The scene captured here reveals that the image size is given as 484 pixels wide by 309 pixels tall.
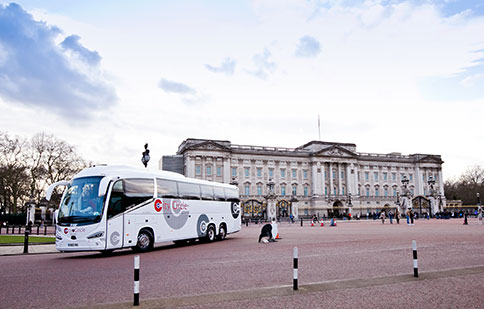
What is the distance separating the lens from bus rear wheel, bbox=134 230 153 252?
16656mm

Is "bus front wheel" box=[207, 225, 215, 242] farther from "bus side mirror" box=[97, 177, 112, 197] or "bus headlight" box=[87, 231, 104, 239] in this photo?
"bus side mirror" box=[97, 177, 112, 197]

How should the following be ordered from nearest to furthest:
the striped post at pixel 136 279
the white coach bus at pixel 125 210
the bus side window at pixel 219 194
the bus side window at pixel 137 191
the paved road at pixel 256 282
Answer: the striped post at pixel 136 279
the paved road at pixel 256 282
the white coach bus at pixel 125 210
the bus side window at pixel 137 191
the bus side window at pixel 219 194

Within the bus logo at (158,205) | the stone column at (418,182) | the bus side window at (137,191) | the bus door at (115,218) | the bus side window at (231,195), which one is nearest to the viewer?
the bus door at (115,218)

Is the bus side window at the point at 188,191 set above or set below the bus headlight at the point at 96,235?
above

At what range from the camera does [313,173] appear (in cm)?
9200

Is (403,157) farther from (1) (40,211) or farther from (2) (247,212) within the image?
(1) (40,211)

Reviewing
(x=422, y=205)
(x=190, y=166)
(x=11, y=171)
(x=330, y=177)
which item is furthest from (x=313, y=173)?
(x=11, y=171)

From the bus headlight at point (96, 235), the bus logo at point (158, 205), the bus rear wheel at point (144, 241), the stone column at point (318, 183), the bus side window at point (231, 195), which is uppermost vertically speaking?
the stone column at point (318, 183)

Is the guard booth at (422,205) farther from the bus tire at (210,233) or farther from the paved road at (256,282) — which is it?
the paved road at (256,282)

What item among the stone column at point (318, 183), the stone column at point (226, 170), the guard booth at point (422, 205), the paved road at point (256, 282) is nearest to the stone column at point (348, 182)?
the stone column at point (318, 183)

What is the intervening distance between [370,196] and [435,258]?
3494 inches

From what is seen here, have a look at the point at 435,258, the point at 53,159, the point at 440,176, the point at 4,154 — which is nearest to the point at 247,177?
the point at 53,159

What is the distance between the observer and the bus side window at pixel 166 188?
1775 cm

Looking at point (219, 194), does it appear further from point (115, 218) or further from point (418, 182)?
point (418, 182)
